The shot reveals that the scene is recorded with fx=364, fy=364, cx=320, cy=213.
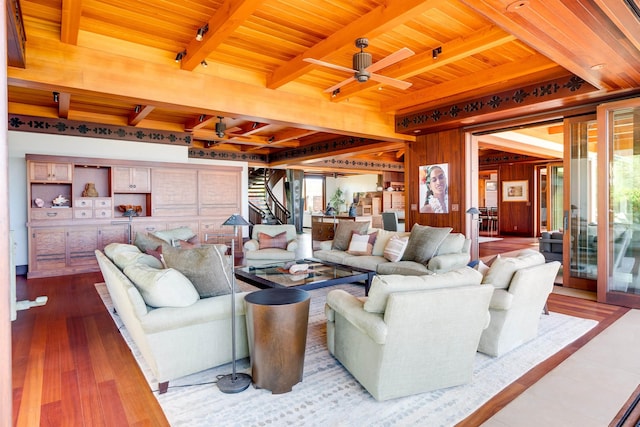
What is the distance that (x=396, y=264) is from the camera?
485 centimetres

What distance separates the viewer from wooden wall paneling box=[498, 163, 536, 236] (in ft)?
40.9

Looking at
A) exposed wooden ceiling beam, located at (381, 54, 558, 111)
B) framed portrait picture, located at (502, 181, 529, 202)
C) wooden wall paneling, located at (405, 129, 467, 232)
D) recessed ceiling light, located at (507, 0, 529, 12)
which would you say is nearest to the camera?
recessed ceiling light, located at (507, 0, 529, 12)

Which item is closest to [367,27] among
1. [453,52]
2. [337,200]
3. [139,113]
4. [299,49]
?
[299,49]

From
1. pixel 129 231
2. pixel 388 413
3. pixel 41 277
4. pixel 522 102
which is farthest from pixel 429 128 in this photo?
pixel 41 277

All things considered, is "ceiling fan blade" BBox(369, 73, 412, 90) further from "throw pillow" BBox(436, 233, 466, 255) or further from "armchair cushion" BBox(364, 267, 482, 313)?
"armchair cushion" BBox(364, 267, 482, 313)

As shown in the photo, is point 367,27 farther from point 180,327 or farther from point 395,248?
point 180,327

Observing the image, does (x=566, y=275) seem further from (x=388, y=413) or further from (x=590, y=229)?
(x=388, y=413)

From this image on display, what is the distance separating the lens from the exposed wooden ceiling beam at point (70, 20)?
9.88 ft

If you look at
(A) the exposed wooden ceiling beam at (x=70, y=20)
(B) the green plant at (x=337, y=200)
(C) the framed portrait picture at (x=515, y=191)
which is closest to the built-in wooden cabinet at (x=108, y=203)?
(A) the exposed wooden ceiling beam at (x=70, y=20)

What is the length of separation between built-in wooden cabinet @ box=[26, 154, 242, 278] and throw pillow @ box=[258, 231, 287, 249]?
2304 millimetres

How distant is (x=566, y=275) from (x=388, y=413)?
15.1 ft

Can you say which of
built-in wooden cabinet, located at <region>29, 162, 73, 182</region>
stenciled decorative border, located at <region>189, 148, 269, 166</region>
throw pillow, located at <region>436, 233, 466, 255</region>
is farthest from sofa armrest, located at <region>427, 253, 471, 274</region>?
stenciled decorative border, located at <region>189, 148, 269, 166</region>

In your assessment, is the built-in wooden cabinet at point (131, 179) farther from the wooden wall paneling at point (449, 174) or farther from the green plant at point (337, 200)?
the green plant at point (337, 200)

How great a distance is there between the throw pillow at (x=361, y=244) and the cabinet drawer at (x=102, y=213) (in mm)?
4719
